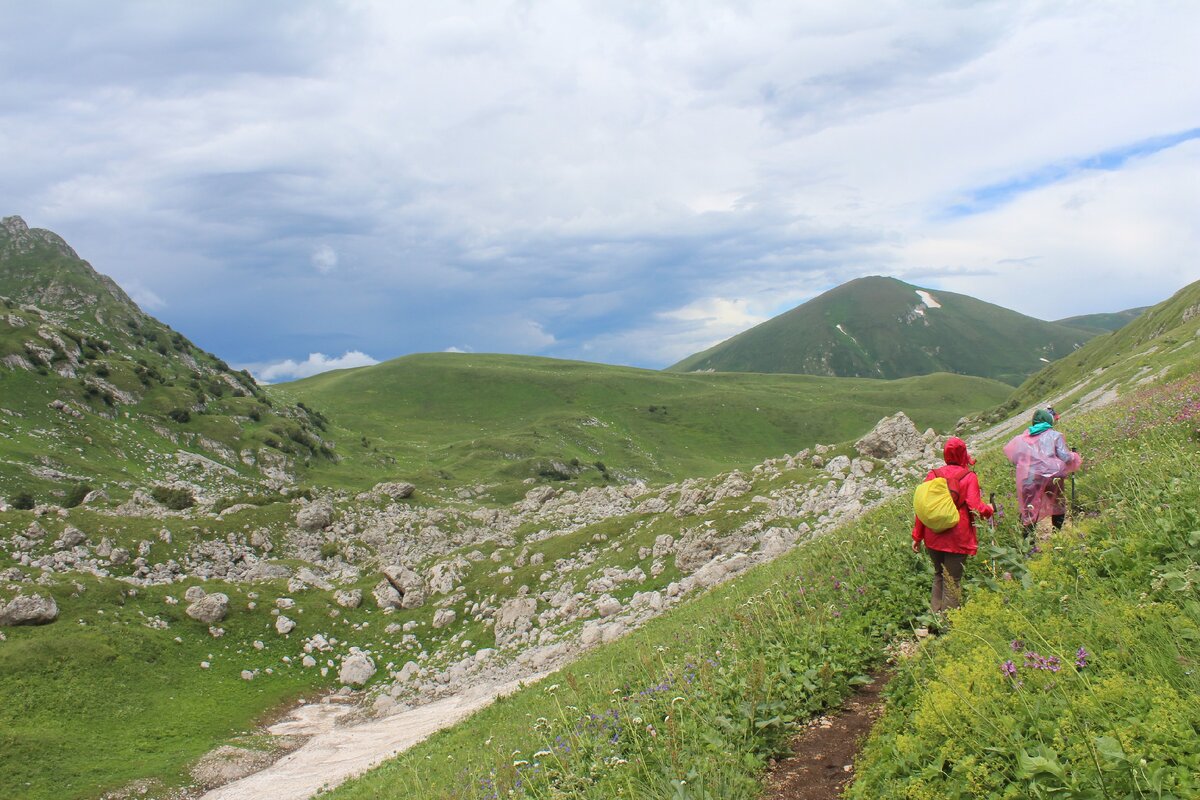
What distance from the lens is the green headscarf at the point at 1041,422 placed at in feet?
44.3

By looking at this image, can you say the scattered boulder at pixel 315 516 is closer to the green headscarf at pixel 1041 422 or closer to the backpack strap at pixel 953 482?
the backpack strap at pixel 953 482

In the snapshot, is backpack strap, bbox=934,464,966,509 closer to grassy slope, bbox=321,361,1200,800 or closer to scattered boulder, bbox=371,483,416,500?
grassy slope, bbox=321,361,1200,800

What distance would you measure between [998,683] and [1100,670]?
997 millimetres

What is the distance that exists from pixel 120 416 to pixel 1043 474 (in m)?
102

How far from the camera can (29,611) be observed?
32969 millimetres

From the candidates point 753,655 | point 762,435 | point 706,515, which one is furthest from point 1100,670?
point 762,435

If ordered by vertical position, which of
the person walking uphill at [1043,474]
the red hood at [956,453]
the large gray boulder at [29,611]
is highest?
the large gray boulder at [29,611]

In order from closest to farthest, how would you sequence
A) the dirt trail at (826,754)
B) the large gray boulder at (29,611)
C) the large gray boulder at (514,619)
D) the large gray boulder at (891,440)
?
the dirt trail at (826,754) < the large gray boulder at (29,611) < the large gray boulder at (514,619) < the large gray boulder at (891,440)

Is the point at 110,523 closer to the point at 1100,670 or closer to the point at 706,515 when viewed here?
the point at 706,515

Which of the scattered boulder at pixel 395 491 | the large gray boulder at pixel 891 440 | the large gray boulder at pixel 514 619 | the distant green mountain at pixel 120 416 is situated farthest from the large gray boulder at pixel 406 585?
the large gray boulder at pixel 891 440

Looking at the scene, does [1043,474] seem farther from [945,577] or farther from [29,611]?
[29,611]

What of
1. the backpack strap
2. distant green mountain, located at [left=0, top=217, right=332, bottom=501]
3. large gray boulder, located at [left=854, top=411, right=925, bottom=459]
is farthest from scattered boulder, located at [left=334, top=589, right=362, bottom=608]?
the backpack strap

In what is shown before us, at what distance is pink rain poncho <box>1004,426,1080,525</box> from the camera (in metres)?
12.5

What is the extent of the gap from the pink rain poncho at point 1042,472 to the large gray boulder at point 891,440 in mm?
43252
